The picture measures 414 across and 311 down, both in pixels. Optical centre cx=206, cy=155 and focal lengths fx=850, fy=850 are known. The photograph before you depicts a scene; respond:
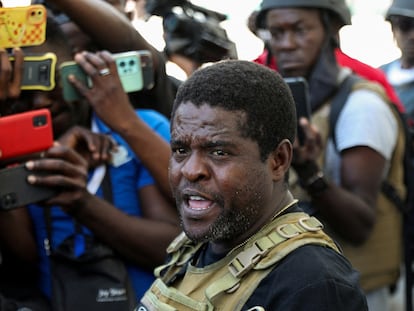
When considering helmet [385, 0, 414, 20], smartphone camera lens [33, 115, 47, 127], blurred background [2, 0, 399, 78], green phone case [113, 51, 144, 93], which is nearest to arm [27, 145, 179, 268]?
smartphone camera lens [33, 115, 47, 127]

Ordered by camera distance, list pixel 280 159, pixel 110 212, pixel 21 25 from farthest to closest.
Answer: pixel 110 212, pixel 21 25, pixel 280 159

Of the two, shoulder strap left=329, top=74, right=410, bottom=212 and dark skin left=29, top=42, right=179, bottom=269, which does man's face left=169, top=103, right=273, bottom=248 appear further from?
shoulder strap left=329, top=74, right=410, bottom=212

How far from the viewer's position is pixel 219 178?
78.4 inches

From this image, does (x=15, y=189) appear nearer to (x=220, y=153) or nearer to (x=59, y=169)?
(x=59, y=169)

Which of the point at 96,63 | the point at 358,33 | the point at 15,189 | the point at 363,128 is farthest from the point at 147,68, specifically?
the point at 358,33

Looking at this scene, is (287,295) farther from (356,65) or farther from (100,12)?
(356,65)

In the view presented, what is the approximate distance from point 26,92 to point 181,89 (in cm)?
90

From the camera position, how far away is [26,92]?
2.83 metres

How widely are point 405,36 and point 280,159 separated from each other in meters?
2.61

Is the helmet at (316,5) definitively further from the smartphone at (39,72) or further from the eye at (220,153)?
the eye at (220,153)

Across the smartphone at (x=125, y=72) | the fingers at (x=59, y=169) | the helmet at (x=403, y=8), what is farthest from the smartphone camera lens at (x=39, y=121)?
the helmet at (x=403, y=8)

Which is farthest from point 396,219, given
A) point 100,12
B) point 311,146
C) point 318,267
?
point 318,267

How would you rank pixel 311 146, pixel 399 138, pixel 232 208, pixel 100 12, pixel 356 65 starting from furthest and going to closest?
pixel 356 65
pixel 399 138
pixel 311 146
pixel 100 12
pixel 232 208

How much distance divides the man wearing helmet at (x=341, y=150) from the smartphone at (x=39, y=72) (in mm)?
953
